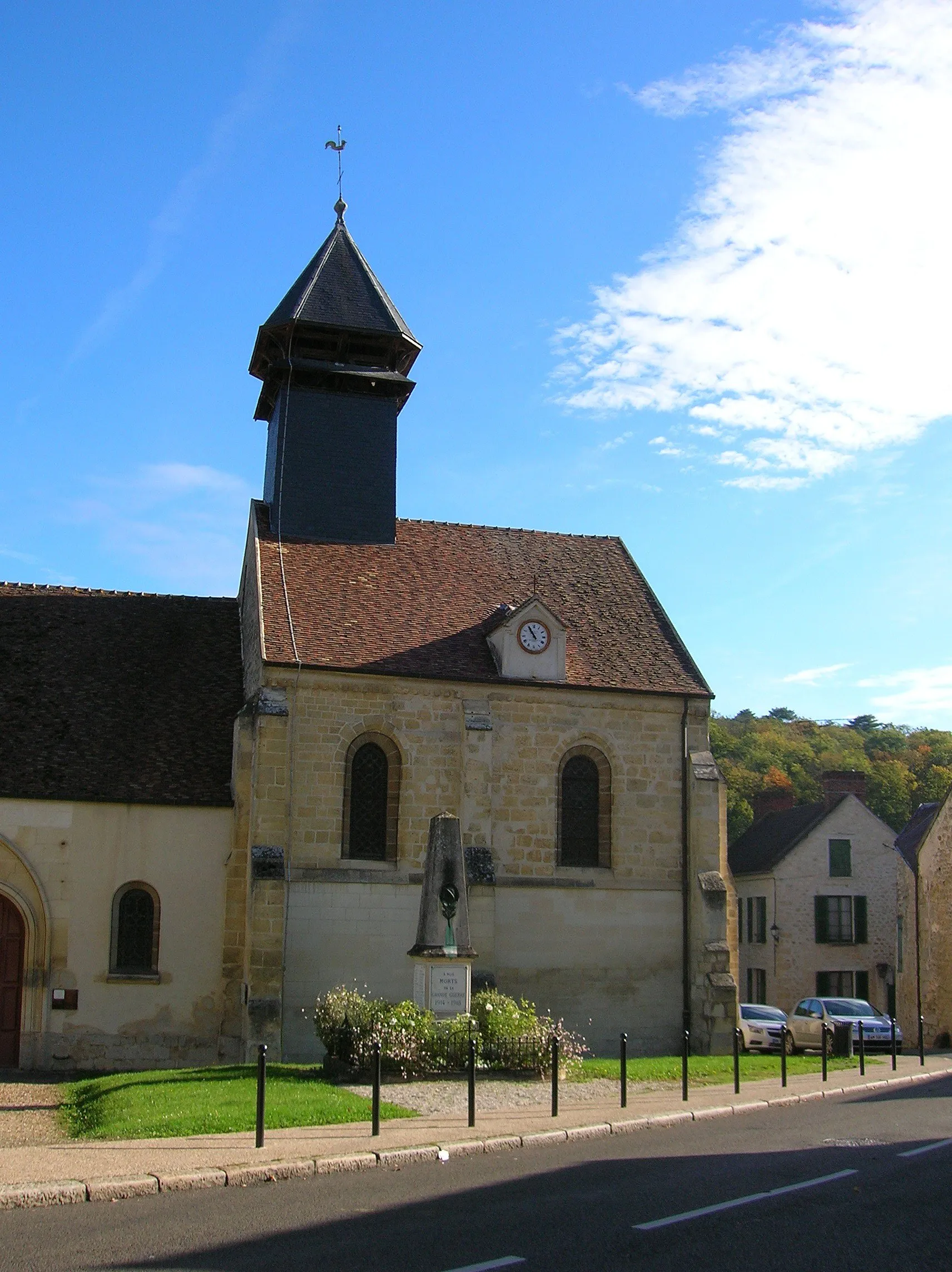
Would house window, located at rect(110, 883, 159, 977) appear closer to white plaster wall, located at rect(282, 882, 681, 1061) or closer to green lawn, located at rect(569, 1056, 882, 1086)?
white plaster wall, located at rect(282, 882, 681, 1061)

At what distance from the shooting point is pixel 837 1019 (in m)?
24.2

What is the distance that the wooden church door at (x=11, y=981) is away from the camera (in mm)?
19062

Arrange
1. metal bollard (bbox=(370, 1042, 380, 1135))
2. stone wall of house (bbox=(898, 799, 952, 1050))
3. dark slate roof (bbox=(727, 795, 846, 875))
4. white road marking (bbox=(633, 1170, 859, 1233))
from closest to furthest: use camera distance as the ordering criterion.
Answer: white road marking (bbox=(633, 1170, 859, 1233)) < metal bollard (bbox=(370, 1042, 380, 1135)) < stone wall of house (bbox=(898, 799, 952, 1050)) < dark slate roof (bbox=(727, 795, 846, 875))

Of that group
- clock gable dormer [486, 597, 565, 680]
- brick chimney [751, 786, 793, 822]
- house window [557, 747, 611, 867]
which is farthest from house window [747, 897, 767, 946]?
clock gable dormer [486, 597, 565, 680]

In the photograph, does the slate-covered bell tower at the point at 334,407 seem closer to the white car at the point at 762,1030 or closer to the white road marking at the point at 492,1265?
the white car at the point at 762,1030

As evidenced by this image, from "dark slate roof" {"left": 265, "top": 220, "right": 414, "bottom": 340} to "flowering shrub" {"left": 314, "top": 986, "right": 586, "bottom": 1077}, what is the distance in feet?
46.2

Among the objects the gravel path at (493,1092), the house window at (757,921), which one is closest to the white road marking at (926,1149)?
the gravel path at (493,1092)

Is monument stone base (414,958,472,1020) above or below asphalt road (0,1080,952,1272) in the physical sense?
above

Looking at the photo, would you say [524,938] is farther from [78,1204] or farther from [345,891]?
[78,1204]

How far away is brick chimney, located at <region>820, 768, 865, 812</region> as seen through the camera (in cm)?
3906

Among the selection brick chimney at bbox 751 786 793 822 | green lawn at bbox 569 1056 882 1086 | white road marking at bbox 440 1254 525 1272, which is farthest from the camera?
brick chimney at bbox 751 786 793 822

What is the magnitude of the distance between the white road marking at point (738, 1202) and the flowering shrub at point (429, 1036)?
5.08 m

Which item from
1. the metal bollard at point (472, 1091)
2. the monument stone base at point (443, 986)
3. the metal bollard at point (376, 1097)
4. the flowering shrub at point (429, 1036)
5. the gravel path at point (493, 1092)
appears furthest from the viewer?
the monument stone base at point (443, 986)

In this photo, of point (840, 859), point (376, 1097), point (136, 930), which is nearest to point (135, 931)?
point (136, 930)
